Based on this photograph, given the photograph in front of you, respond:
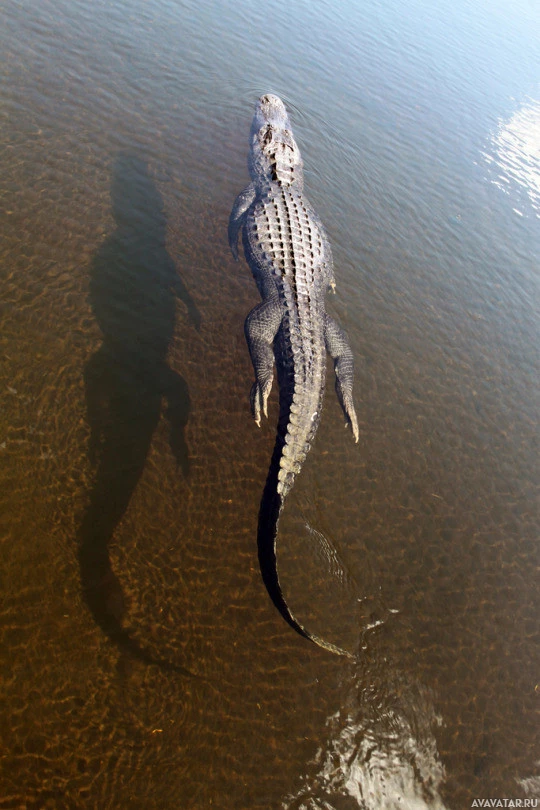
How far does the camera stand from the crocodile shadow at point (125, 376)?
3814 mm

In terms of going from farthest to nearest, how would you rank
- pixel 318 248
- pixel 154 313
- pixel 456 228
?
pixel 456 228 → pixel 318 248 → pixel 154 313

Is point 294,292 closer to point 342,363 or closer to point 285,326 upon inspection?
point 285,326

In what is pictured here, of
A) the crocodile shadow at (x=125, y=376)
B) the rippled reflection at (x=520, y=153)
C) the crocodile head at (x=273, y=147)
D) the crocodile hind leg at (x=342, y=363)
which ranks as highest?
the rippled reflection at (x=520, y=153)

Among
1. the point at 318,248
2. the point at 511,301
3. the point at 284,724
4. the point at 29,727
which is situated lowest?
the point at 29,727

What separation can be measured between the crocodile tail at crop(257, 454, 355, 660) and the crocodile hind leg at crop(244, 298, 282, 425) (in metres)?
0.80

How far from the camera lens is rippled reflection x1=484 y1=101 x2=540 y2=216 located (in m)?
10.0

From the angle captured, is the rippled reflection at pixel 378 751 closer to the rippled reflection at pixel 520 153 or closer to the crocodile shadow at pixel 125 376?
the crocodile shadow at pixel 125 376

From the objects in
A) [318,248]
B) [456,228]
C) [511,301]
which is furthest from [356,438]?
[456,228]

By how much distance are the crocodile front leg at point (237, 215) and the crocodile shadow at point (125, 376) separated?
3.07 feet

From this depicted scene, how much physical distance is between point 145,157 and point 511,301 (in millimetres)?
6195

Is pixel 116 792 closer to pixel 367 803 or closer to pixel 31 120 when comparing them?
pixel 367 803

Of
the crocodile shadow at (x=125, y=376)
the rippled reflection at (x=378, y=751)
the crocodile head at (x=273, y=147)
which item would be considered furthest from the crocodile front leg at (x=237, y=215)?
the rippled reflection at (x=378, y=751)

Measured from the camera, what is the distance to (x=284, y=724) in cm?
352

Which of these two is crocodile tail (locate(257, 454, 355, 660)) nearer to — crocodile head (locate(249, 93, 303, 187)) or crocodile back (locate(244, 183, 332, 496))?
crocodile back (locate(244, 183, 332, 496))
